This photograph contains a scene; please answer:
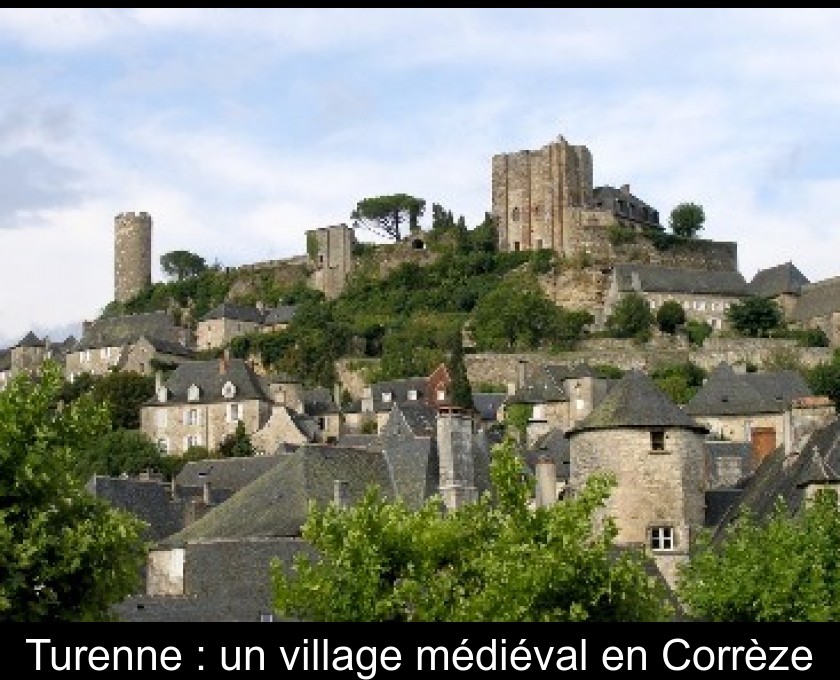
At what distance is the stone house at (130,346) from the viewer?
115500 mm

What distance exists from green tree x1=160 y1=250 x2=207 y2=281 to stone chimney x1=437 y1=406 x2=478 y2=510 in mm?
96564

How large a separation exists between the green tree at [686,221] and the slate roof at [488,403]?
28750mm

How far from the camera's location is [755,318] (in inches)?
4350

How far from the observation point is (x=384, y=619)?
98.0 ft

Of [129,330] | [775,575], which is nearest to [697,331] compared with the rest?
[129,330]

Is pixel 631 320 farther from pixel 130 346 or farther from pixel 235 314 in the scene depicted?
pixel 130 346

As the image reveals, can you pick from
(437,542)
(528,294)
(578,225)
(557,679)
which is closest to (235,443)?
(528,294)

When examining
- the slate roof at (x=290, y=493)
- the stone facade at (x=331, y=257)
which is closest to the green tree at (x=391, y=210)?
the stone facade at (x=331, y=257)

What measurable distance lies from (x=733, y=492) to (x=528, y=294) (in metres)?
67.1

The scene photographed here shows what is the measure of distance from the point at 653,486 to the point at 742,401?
45.6m

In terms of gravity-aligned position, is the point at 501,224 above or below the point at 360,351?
above

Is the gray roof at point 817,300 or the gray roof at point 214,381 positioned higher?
the gray roof at point 817,300

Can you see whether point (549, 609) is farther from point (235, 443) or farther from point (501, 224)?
point (501, 224)

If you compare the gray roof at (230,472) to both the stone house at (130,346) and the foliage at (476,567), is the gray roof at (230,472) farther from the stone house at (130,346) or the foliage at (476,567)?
the stone house at (130,346)
